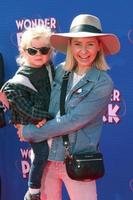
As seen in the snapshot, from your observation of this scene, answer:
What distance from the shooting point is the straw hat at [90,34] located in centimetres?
214

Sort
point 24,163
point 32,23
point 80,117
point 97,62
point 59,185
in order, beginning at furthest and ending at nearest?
point 24,163
point 32,23
point 59,185
point 97,62
point 80,117

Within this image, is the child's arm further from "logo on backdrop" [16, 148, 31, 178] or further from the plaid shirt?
"logo on backdrop" [16, 148, 31, 178]

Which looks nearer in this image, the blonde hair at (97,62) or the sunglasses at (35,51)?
the blonde hair at (97,62)

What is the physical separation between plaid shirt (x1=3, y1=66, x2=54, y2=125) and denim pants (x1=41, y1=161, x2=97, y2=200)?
0.80 feet

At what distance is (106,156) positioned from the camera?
125 inches

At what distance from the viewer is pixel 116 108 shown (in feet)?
10.1

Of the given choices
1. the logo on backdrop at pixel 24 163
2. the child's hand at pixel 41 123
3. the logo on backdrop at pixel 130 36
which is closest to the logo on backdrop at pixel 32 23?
the logo on backdrop at pixel 130 36

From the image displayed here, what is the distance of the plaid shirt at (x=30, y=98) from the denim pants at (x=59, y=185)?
24cm

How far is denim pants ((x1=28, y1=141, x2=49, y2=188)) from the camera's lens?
224 centimetres

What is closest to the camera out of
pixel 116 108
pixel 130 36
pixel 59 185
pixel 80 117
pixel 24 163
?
pixel 80 117

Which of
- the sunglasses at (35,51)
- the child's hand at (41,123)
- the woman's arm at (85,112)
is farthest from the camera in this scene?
the sunglasses at (35,51)

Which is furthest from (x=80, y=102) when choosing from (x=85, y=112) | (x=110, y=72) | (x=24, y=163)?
(x=24, y=163)

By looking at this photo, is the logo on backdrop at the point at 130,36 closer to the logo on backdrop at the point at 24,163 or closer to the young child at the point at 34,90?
the young child at the point at 34,90

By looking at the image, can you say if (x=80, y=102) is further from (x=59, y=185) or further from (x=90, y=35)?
(x=59, y=185)
